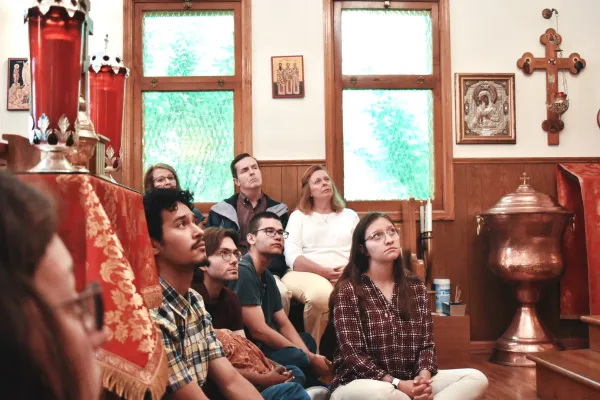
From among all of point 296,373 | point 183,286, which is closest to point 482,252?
point 296,373

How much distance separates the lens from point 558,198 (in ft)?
16.7

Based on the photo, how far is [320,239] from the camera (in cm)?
431

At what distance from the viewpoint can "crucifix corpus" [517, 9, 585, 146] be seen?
16.6 ft

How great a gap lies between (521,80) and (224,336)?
3.70 m

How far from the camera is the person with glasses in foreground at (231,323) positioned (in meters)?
2.30

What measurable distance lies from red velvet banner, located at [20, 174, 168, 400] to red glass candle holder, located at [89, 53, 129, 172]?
2.46 ft

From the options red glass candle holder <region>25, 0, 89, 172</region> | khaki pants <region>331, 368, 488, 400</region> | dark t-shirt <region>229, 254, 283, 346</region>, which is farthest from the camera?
dark t-shirt <region>229, 254, 283, 346</region>

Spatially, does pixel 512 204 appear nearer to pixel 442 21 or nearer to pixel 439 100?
pixel 439 100

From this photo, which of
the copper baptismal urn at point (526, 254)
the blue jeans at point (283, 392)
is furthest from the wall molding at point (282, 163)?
the blue jeans at point (283, 392)

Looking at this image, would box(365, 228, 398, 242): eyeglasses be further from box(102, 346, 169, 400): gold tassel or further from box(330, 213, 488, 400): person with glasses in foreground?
box(102, 346, 169, 400): gold tassel

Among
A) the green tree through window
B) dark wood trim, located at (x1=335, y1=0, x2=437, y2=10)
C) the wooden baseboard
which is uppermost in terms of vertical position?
dark wood trim, located at (x1=335, y1=0, x2=437, y2=10)

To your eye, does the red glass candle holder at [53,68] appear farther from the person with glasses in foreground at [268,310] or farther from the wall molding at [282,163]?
the wall molding at [282,163]

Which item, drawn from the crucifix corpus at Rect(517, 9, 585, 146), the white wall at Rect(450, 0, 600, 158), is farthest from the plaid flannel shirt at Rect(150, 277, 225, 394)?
the crucifix corpus at Rect(517, 9, 585, 146)

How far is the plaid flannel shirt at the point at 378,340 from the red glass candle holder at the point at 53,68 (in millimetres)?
1631
